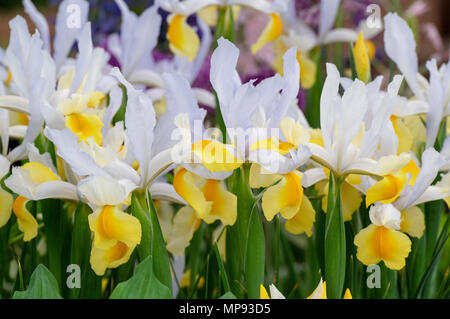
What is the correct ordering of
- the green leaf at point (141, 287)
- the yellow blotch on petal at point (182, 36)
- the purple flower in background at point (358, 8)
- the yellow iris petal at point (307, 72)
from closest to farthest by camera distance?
1. the green leaf at point (141, 287)
2. the yellow blotch on petal at point (182, 36)
3. the yellow iris petal at point (307, 72)
4. the purple flower in background at point (358, 8)

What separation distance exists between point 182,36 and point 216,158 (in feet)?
1.42

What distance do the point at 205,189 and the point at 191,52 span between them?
0.38 m

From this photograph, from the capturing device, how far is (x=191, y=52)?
1048 mm

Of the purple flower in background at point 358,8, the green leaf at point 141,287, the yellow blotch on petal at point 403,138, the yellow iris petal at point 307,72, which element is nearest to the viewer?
the green leaf at point 141,287

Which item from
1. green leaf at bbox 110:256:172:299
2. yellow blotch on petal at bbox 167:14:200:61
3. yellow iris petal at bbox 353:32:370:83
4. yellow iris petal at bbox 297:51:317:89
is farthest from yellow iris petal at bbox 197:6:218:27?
green leaf at bbox 110:256:172:299

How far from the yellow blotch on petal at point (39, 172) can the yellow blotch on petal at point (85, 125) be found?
5 centimetres

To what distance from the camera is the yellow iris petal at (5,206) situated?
765 mm

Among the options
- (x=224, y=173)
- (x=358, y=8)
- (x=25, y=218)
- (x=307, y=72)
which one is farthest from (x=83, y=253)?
(x=358, y=8)

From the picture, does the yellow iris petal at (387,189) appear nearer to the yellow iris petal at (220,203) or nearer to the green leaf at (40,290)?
the yellow iris petal at (220,203)

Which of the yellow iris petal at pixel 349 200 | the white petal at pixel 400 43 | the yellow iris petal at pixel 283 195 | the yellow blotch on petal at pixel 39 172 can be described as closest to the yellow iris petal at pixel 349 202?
the yellow iris petal at pixel 349 200

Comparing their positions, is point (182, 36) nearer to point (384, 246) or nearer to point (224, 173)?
point (224, 173)

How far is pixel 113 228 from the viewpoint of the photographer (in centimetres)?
67

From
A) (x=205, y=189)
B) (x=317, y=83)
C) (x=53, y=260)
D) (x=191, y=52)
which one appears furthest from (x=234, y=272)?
(x=317, y=83)

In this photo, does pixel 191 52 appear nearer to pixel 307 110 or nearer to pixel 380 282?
pixel 307 110
